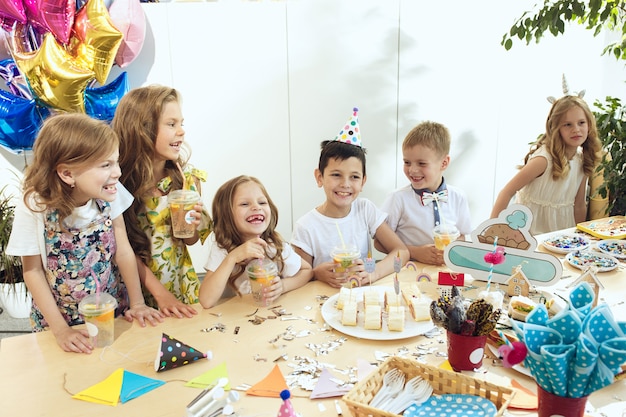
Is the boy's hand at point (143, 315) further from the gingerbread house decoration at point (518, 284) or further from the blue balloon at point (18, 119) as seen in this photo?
the blue balloon at point (18, 119)

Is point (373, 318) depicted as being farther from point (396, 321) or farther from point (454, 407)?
point (454, 407)

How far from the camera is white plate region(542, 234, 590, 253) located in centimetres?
230

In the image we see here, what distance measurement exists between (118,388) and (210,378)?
0.75 feet

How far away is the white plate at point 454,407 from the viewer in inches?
47.3

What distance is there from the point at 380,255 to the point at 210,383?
3112mm

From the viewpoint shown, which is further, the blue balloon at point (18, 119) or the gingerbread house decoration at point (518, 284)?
the blue balloon at point (18, 119)

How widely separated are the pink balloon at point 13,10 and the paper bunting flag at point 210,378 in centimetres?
276

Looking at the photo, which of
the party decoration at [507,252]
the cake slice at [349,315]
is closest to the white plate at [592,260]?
the party decoration at [507,252]

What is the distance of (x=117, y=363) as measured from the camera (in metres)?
1.50

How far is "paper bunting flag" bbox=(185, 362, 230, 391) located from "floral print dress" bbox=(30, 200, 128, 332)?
1.95ft

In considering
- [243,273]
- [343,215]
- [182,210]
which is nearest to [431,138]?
[343,215]

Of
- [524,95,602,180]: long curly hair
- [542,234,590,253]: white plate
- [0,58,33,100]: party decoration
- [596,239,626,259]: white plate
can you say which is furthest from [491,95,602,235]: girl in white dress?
[0,58,33,100]: party decoration

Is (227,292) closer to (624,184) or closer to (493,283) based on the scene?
(493,283)

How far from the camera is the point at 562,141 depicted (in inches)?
118
